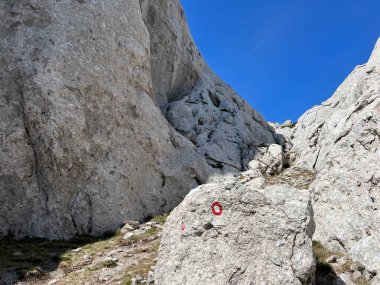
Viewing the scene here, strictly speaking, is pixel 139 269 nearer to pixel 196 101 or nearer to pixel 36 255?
pixel 36 255

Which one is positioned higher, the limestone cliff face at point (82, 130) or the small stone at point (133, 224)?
the limestone cliff face at point (82, 130)

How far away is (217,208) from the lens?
18.8 m

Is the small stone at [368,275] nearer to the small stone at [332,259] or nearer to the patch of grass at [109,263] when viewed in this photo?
the small stone at [332,259]

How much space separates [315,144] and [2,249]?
110 ft

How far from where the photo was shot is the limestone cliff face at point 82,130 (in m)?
32.2

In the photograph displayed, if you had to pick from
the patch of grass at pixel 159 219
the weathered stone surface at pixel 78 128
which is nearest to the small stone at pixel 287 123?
the weathered stone surface at pixel 78 128

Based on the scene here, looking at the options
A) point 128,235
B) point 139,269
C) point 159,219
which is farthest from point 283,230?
point 159,219

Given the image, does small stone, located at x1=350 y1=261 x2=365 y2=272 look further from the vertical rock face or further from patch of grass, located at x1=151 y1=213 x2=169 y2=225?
patch of grass, located at x1=151 y1=213 x2=169 y2=225

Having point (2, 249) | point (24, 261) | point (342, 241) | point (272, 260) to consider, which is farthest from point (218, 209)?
point (2, 249)

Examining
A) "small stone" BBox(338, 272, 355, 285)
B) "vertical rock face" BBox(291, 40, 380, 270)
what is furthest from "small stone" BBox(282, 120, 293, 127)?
"small stone" BBox(338, 272, 355, 285)

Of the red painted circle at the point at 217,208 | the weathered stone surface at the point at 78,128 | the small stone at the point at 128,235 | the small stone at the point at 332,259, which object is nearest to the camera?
the red painted circle at the point at 217,208

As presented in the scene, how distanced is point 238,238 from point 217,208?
61.6 inches

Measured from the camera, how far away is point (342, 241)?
21719 mm

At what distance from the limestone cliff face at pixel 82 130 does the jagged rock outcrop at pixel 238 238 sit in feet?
50.3
